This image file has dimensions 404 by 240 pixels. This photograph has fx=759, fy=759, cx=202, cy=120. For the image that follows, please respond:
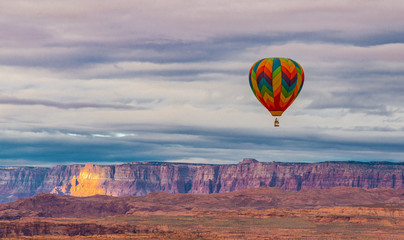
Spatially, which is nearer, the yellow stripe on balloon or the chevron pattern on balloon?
the chevron pattern on balloon

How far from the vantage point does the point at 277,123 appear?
159375mm

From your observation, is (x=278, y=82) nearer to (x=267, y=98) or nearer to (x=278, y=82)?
(x=278, y=82)

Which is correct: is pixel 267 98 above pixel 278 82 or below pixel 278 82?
below

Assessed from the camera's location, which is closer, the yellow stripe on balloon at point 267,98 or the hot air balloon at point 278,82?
the hot air balloon at point 278,82

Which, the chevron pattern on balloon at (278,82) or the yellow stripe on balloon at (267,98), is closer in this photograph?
the chevron pattern on balloon at (278,82)

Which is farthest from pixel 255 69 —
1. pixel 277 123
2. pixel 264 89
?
pixel 277 123

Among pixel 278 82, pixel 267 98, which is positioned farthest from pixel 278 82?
pixel 267 98

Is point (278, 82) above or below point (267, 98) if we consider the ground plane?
above

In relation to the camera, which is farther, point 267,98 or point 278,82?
point 267,98

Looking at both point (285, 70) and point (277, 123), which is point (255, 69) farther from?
point (277, 123)

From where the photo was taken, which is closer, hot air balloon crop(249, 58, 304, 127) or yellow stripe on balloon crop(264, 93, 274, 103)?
hot air balloon crop(249, 58, 304, 127)

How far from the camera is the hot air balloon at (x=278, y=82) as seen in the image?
16962cm

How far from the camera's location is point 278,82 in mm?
169375

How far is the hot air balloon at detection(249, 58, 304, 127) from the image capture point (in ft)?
557
